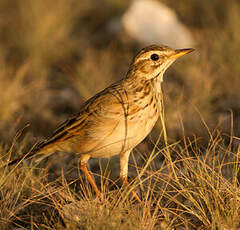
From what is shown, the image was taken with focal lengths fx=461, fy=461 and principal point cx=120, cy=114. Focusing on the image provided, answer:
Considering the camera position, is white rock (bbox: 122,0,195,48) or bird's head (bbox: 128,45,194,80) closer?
bird's head (bbox: 128,45,194,80)

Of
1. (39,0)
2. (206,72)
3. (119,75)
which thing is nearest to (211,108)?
(206,72)

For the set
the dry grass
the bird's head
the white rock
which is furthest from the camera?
the white rock

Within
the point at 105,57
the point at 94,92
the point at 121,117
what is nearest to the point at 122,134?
the point at 121,117

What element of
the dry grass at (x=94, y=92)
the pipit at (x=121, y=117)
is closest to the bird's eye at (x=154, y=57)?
the pipit at (x=121, y=117)

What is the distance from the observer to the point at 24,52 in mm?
11383

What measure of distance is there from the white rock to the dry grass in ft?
1.16

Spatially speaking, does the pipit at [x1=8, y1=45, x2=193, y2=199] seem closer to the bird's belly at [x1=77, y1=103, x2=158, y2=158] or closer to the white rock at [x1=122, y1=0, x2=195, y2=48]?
the bird's belly at [x1=77, y1=103, x2=158, y2=158]

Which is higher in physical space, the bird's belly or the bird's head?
the bird's head

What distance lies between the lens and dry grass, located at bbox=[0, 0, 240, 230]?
4.39 metres

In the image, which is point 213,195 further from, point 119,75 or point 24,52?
point 24,52

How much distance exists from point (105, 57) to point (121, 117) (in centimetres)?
524

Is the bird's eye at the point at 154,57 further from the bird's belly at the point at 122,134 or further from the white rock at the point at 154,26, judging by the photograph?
the white rock at the point at 154,26

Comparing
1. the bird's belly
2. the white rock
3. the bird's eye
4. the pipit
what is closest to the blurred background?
the white rock

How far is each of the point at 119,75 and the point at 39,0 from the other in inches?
139
